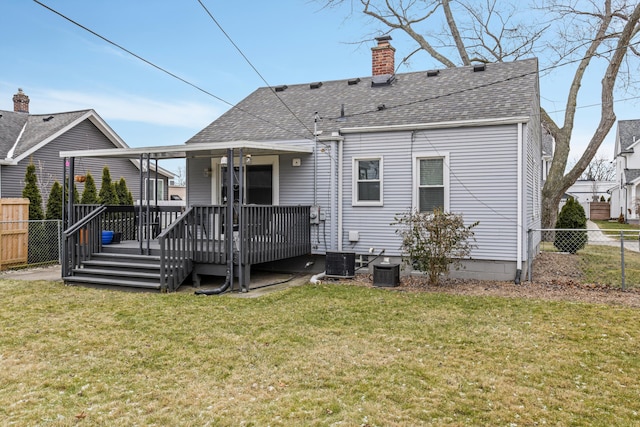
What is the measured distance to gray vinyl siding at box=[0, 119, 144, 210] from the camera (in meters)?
15.9

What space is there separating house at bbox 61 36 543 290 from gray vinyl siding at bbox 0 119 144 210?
803 cm

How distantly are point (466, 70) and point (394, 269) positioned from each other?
652cm

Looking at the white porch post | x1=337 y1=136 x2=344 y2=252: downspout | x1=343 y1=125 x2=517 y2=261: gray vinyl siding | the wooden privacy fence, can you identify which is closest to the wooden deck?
x1=337 y1=136 x2=344 y2=252: downspout

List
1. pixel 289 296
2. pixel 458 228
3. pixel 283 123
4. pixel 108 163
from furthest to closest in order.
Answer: pixel 108 163
pixel 283 123
pixel 458 228
pixel 289 296

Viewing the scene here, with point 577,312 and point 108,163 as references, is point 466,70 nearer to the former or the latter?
point 577,312

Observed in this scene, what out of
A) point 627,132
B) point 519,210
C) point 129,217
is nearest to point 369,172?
point 519,210

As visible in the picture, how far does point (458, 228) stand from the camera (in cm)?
880

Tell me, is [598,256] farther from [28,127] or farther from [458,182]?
[28,127]

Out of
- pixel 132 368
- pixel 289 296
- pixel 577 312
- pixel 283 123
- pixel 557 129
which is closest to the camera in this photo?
pixel 132 368

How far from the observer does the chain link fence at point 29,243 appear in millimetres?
10891

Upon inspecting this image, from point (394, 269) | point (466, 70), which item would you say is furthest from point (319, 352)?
point (466, 70)

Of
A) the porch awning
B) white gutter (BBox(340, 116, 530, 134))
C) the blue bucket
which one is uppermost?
white gutter (BBox(340, 116, 530, 134))

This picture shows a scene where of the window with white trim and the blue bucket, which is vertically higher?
the window with white trim

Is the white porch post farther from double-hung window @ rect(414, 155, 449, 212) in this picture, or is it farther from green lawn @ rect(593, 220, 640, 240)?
double-hung window @ rect(414, 155, 449, 212)
